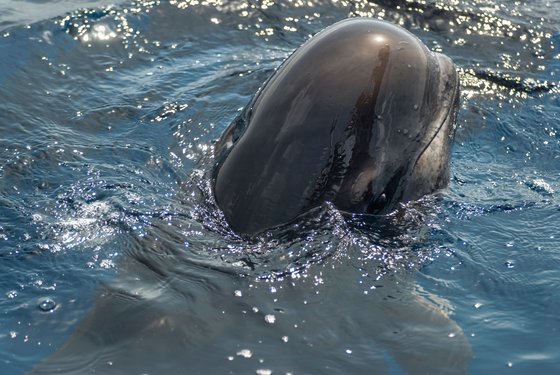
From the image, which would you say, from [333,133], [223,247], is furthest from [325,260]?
[333,133]

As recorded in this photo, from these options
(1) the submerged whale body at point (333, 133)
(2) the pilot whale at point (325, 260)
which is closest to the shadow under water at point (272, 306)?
(2) the pilot whale at point (325, 260)

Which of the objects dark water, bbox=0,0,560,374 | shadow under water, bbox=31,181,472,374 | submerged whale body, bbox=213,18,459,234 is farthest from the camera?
submerged whale body, bbox=213,18,459,234

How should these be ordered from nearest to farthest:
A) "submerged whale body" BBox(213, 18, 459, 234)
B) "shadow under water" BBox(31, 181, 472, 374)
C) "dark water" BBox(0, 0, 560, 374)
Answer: "shadow under water" BBox(31, 181, 472, 374) < "dark water" BBox(0, 0, 560, 374) < "submerged whale body" BBox(213, 18, 459, 234)

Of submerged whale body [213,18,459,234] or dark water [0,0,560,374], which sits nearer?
dark water [0,0,560,374]

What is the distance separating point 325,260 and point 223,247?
729 mm

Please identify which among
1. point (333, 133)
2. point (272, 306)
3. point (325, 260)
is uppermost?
point (333, 133)

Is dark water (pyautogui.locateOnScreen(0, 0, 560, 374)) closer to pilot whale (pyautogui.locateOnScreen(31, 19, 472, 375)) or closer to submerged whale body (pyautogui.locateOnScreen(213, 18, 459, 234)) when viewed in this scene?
pilot whale (pyautogui.locateOnScreen(31, 19, 472, 375))

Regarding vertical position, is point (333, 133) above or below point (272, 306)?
above

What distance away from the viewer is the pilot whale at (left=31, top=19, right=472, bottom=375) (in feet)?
18.9

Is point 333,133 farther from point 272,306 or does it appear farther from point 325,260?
point 272,306

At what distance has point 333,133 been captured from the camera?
20.8 ft

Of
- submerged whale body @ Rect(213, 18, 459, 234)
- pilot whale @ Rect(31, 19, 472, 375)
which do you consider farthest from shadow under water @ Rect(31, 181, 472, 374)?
submerged whale body @ Rect(213, 18, 459, 234)

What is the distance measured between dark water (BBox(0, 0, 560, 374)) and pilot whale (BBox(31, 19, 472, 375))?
0.7 inches

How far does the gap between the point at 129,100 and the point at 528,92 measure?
4.47 m
